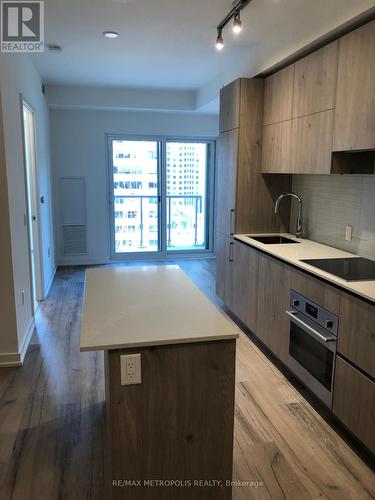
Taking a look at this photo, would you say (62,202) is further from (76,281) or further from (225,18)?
(225,18)

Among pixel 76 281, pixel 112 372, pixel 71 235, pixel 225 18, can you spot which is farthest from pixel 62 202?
pixel 112 372

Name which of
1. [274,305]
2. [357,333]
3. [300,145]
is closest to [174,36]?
[300,145]

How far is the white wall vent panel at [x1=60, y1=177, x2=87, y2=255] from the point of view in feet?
20.8

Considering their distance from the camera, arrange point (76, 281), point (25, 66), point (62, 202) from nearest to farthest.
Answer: point (25, 66)
point (76, 281)
point (62, 202)

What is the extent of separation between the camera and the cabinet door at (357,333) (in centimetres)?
201

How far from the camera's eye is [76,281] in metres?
5.61

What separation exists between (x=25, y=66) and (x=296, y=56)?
2595 millimetres

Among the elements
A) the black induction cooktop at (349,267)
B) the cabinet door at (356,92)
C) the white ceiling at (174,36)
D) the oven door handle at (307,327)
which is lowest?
the oven door handle at (307,327)

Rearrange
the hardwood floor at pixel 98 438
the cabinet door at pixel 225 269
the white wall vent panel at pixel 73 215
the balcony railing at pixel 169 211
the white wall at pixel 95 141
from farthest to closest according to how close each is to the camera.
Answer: the balcony railing at pixel 169 211 → the white wall vent panel at pixel 73 215 → the white wall at pixel 95 141 → the cabinet door at pixel 225 269 → the hardwood floor at pixel 98 438

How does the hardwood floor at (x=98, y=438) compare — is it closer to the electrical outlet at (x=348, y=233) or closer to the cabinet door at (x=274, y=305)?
the cabinet door at (x=274, y=305)

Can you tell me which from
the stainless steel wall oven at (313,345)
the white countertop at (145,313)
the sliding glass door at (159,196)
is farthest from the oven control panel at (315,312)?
the sliding glass door at (159,196)

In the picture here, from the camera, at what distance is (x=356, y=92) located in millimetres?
2428

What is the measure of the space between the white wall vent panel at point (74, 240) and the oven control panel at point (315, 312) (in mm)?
4457

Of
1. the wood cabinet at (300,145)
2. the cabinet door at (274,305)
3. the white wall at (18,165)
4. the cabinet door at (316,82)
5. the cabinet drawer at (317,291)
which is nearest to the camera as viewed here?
the cabinet drawer at (317,291)
